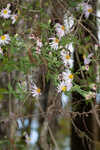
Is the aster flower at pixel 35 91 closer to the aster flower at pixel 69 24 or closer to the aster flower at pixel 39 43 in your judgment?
the aster flower at pixel 39 43

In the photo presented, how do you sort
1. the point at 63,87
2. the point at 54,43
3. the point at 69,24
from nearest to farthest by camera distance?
1. the point at 63,87
2. the point at 54,43
3. the point at 69,24

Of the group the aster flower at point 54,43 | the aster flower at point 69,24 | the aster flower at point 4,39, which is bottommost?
the aster flower at point 54,43

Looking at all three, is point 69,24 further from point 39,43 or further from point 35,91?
point 35,91

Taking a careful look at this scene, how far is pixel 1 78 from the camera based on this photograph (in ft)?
11.8

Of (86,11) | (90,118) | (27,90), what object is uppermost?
(86,11)

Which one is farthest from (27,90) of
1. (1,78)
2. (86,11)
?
(1,78)

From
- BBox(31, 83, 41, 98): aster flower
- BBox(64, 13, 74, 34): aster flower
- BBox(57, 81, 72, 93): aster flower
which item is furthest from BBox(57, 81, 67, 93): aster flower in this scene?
BBox(64, 13, 74, 34): aster flower

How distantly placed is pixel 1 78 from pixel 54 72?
2.21 meters

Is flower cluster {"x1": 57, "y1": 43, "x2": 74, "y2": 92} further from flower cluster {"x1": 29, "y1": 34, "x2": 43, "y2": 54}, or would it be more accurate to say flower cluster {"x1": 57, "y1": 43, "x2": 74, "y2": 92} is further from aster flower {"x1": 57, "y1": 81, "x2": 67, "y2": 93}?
flower cluster {"x1": 29, "y1": 34, "x2": 43, "y2": 54}

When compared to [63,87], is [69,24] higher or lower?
higher

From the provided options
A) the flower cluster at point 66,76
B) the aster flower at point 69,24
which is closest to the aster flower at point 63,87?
the flower cluster at point 66,76

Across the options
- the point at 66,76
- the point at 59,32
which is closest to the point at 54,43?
the point at 59,32

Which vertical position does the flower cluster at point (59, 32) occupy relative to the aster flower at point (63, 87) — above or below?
above

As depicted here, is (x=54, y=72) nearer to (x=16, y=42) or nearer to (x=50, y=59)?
(x=50, y=59)
